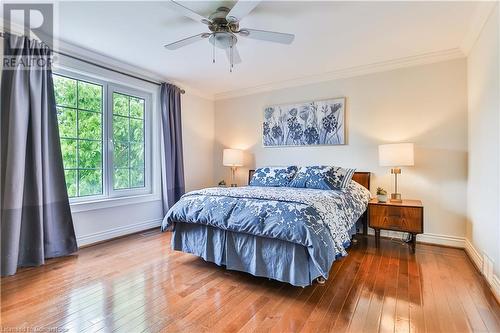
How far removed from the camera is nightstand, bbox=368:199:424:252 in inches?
108

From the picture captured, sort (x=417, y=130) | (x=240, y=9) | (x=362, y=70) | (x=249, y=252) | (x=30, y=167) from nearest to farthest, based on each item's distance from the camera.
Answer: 1. (x=240, y=9)
2. (x=249, y=252)
3. (x=30, y=167)
4. (x=417, y=130)
5. (x=362, y=70)

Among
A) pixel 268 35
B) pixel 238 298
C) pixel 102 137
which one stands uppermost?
pixel 268 35

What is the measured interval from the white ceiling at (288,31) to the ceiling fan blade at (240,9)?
0.17 meters

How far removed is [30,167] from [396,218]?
3856 millimetres

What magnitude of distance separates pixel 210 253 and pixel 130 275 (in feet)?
2.38

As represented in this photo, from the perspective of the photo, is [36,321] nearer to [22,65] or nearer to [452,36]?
[22,65]

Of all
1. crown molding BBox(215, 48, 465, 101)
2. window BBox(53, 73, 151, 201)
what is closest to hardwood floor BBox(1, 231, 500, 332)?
window BBox(53, 73, 151, 201)

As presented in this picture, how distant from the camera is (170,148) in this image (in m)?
3.91

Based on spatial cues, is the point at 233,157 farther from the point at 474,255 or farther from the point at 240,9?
the point at 474,255

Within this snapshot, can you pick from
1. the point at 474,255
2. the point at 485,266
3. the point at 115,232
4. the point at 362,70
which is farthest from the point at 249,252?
the point at 362,70

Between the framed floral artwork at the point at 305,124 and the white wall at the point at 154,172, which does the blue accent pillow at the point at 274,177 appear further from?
the white wall at the point at 154,172

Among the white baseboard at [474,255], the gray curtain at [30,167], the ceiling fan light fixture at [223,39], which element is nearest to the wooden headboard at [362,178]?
the white baseboard at [474,255]

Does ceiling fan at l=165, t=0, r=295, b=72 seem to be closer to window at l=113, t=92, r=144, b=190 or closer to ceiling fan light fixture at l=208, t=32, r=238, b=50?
ceiling fan light fixture at l=208, t=32, r=238, b=50

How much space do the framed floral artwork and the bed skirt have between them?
2.15m
